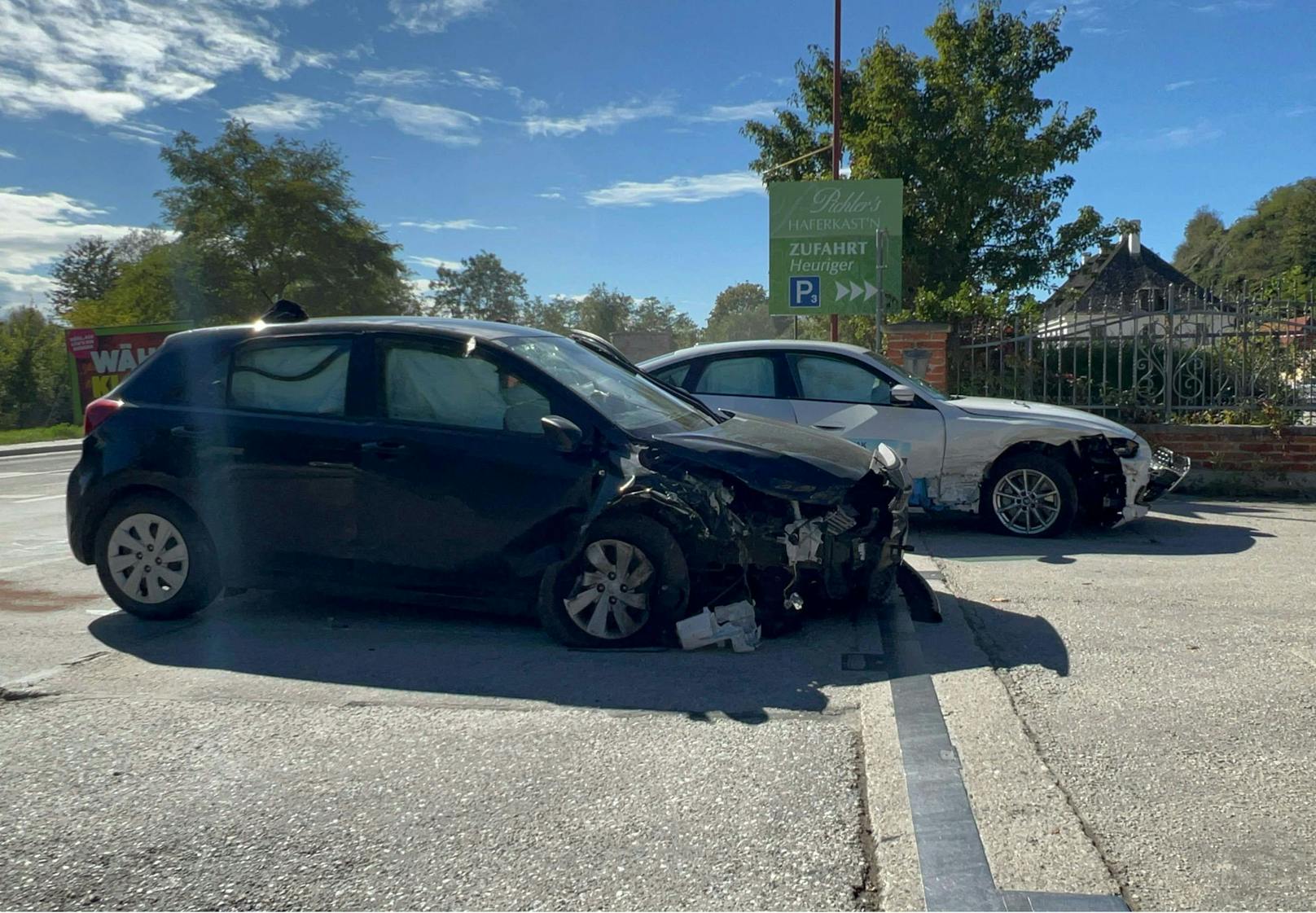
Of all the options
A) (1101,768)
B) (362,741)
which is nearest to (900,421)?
(1101,768)

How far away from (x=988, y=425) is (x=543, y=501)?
4.29m

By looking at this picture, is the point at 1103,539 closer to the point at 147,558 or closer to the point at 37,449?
the point at 147,558

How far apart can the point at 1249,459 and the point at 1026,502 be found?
412 cm

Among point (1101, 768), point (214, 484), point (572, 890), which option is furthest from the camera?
point (214, 484)

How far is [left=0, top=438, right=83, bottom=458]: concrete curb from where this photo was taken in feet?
81.6

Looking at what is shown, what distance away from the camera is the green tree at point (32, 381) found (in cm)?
4453

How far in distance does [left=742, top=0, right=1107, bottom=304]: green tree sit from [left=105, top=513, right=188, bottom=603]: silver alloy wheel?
810 inches

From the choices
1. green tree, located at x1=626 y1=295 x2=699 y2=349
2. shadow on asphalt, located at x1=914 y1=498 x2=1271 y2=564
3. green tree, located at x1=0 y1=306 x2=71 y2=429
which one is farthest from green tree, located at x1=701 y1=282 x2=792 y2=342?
shadow on asphalt, located at x1=914 y1=498 x2=1271 y2=564

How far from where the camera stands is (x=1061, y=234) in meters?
25.5

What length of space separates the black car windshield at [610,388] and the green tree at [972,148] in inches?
747

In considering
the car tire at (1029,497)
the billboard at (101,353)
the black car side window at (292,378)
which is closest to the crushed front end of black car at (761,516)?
the black car side window at (292,378)

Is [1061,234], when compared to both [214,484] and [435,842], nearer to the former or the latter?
[214,484]

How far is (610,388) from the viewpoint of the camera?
19.4ft

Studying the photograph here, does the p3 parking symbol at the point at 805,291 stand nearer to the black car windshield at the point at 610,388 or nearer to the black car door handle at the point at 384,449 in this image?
the black car windshield at the point at 610,388
